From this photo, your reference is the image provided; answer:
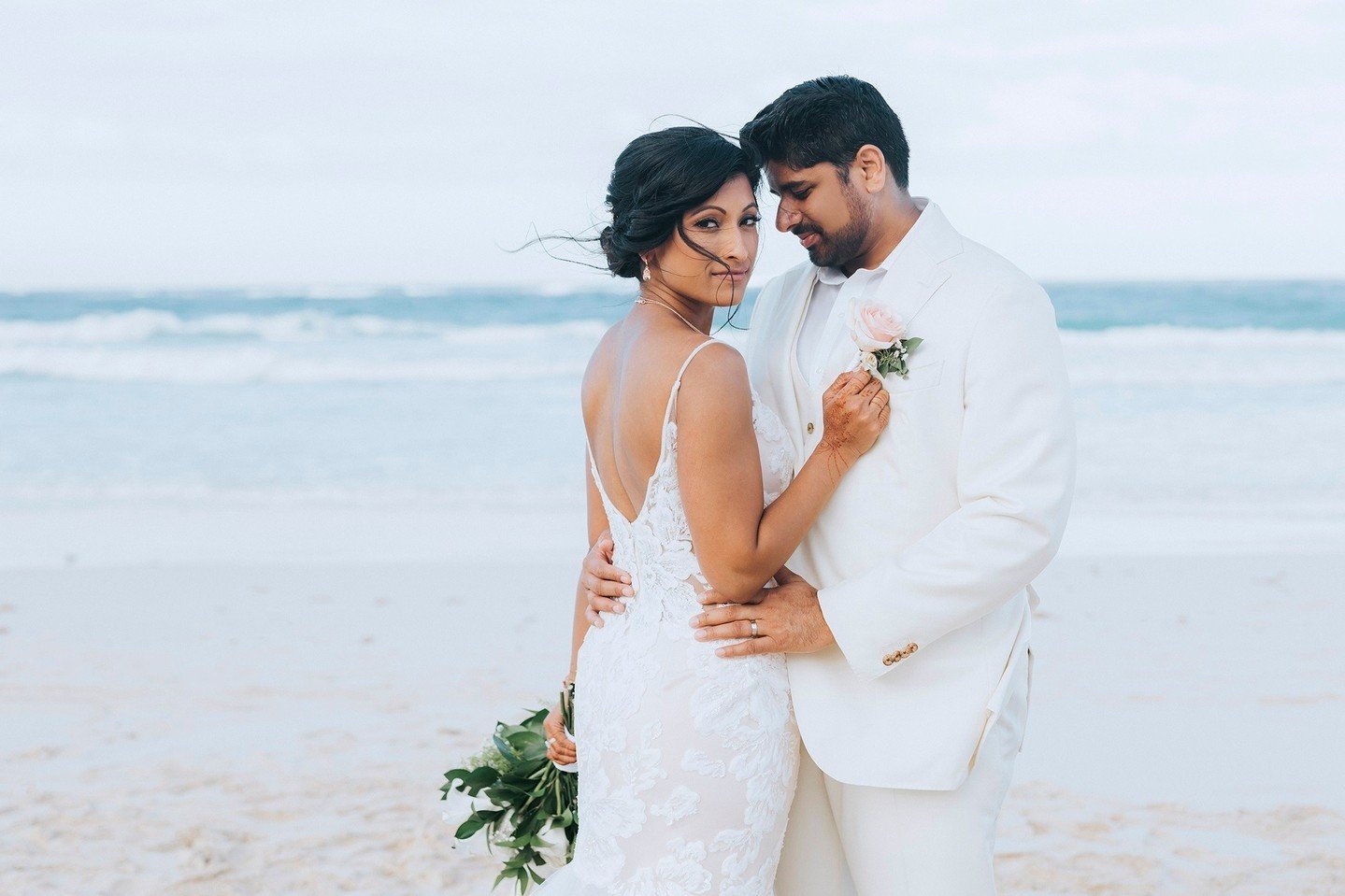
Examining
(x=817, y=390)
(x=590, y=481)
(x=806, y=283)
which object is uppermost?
(x=806, y=283)

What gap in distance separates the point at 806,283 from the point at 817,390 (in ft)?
1.25

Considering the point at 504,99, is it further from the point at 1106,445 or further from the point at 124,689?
the point at 124,689

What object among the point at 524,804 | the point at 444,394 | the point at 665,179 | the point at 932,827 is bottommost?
the point at 444,394

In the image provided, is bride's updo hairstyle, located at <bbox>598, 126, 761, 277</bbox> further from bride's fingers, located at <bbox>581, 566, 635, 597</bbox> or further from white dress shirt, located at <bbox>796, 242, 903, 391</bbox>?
bride's fingers, located at <bbox>581, 566, 635, 597</bbox>

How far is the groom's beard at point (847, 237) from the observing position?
113 inches

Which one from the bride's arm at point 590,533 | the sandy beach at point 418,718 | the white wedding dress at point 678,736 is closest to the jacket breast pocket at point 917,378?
the white wedding dress at point 678,736

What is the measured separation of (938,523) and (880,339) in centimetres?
44

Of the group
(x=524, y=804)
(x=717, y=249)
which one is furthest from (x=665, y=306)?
(x=524, y=804)

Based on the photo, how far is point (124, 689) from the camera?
660 cm

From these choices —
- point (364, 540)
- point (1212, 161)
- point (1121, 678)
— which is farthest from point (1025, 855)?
point (1212, 161)

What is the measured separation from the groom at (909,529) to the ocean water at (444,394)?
0.60 m

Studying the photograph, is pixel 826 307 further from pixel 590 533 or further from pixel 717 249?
pixel 590 533

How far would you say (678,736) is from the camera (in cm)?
268

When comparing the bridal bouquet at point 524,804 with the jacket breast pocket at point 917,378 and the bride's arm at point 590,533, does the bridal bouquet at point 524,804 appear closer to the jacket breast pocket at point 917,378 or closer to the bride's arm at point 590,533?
the bride's arm at point 590,533
